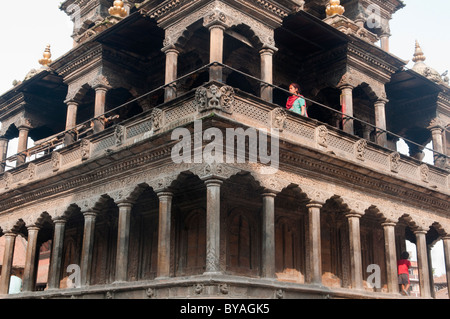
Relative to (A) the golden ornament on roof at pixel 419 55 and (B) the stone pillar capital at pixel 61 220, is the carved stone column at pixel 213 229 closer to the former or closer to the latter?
(B) the stone pillar capital at pixel 61 220

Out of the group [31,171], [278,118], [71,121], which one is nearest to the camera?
[278,118]

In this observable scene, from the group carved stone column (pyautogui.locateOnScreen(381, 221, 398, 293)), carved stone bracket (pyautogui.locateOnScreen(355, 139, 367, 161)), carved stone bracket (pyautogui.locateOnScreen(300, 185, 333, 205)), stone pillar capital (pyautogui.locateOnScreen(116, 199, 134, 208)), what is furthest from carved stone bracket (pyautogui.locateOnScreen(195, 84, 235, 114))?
carved stone column (pyautogui.locateOnScreen(381, 221, 398, 293))

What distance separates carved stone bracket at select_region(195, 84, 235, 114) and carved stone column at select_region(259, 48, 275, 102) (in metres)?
1.85

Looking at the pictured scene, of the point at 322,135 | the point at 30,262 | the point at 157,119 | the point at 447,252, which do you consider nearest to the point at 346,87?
the point at 322,135

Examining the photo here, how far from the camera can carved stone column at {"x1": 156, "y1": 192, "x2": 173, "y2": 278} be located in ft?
50.0

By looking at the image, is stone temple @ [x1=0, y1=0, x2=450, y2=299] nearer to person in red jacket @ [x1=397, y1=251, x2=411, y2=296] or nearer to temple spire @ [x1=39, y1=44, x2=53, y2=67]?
person in red jacket @ [x1=397, y1=251, x2=411, y2=296]

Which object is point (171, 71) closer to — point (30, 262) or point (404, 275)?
point (30, 262)

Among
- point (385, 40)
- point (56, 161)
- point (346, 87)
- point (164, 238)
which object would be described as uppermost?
point (385, 40)

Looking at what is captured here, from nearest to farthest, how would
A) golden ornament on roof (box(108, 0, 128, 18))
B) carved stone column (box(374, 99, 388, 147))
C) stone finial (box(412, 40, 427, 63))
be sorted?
carved stone column (box(374, 99, 388, 147))
golden ornament on roof (box(108, 0, 128, 18))
stone finial (box(412, 40, 427, 63))

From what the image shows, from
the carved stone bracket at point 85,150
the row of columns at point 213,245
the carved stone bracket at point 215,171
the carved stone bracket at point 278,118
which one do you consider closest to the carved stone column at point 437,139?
the row of columns at point 213,245

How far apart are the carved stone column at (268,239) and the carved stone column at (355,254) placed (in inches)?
143

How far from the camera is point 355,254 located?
17797mm

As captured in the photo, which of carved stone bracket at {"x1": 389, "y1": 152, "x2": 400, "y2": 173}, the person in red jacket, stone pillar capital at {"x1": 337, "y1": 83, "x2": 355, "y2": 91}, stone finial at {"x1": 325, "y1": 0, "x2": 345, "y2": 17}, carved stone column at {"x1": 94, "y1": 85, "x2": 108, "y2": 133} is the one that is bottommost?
the person in red jacket

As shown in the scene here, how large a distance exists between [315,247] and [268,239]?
2020mm
